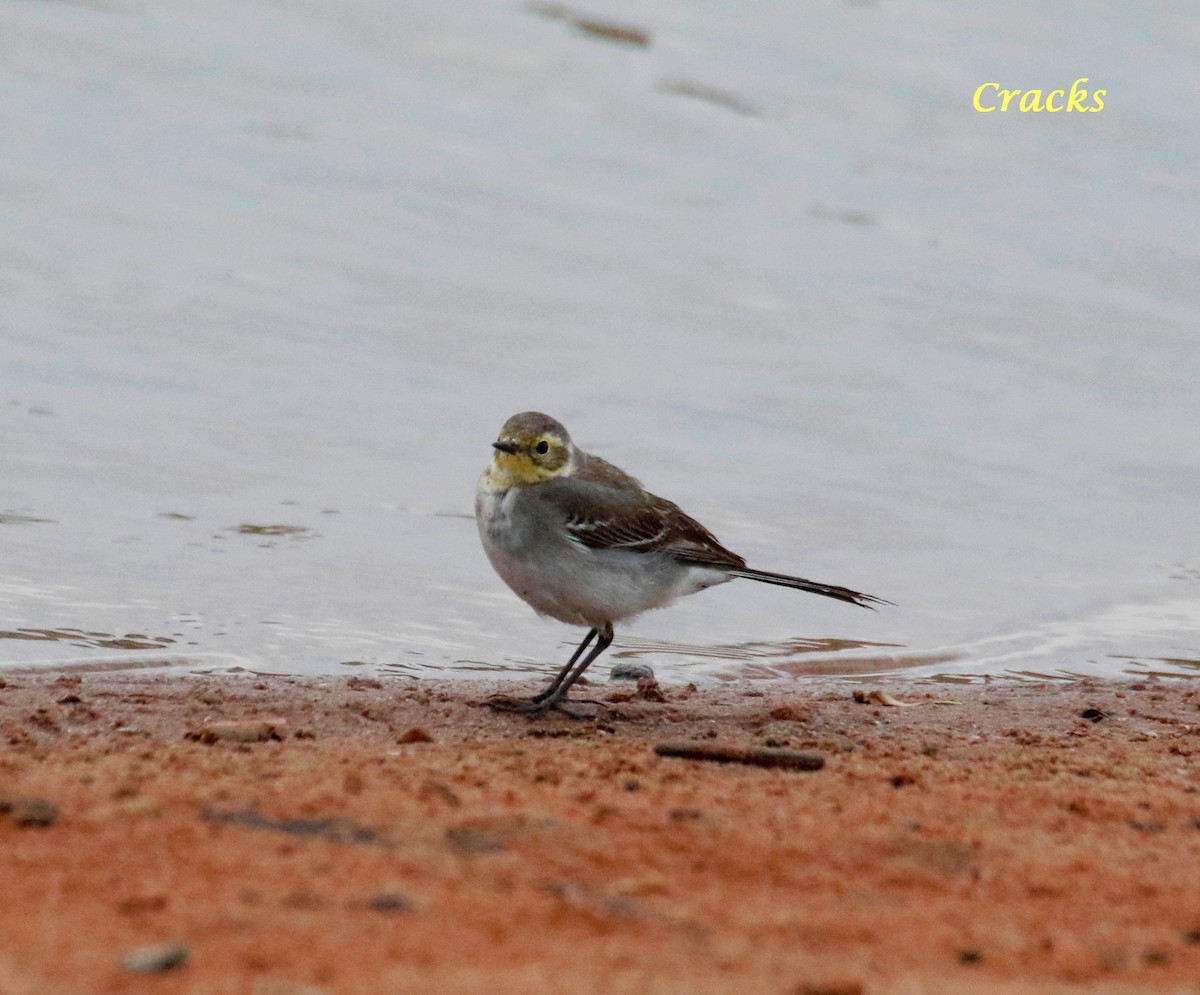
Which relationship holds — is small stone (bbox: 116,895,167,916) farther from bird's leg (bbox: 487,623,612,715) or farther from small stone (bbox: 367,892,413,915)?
bird's leg (bbox: 487,623,612,715)

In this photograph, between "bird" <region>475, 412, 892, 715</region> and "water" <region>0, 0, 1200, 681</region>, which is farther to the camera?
"water" <region>0, 0, 1200, 681</region>

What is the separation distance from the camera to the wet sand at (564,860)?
11.6ft

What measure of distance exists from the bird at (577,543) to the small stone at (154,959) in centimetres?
400

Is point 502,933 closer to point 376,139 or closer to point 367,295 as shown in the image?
point 367,295

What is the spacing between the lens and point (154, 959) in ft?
11.2

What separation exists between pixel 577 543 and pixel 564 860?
3532 mm

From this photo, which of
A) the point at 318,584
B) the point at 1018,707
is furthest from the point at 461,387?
the point at 1018,707

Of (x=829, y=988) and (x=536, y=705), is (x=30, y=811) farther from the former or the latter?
(x=536, y=705)

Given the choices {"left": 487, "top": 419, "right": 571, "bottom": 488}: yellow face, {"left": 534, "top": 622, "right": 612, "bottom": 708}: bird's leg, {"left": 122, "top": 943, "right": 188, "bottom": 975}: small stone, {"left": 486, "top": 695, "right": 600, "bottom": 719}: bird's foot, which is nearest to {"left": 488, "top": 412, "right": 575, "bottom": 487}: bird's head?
{"left": 487, "top": 419, "right": 571, "bottom": 488}: yellow face

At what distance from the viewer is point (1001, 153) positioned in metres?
23.4

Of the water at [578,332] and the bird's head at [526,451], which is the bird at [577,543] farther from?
the water at [578,332]

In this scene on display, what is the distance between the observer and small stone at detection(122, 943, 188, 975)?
3.38 meters

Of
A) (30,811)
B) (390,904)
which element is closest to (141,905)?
(390,904)

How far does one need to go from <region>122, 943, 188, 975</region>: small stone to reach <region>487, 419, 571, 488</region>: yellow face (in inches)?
178
